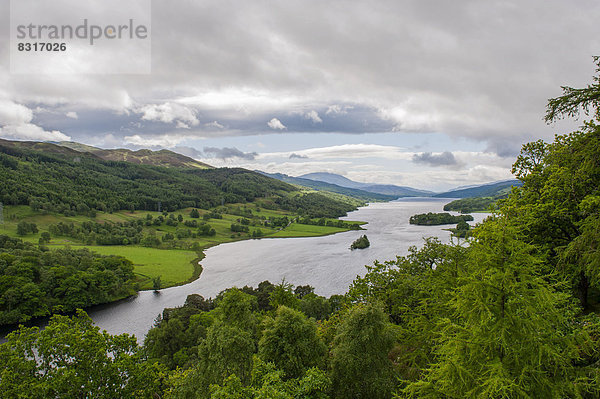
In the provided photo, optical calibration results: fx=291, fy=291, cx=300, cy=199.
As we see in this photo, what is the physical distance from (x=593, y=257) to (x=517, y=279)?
576 centimetres

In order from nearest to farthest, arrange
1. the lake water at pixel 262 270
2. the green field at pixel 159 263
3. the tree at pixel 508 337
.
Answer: the tree at pixel 508 337
the lake water at pixel 262 270
the green field at pixel 159 263

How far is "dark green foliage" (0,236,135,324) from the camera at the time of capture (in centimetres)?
5425

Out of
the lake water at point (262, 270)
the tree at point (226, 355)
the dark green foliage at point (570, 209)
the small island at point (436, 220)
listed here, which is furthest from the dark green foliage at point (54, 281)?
the small island at point (436, 220)

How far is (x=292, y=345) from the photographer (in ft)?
51.7

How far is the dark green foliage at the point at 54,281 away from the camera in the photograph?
2136 inches

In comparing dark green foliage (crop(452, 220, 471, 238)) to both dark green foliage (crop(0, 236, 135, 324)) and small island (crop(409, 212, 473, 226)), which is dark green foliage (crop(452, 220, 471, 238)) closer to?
small island (crop(409, 212, 473, 226))

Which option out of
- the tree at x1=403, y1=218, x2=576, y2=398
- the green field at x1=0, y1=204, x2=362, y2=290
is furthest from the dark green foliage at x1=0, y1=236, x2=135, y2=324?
the tree at x1=403, y1=218, x2=576, y2=398

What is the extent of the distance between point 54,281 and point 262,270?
44.9m

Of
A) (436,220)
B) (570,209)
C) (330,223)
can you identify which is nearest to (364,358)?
(570,209)

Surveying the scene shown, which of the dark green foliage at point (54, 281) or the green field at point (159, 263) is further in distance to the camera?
the green field at point (159, 263)

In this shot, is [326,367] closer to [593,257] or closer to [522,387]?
[522,387]

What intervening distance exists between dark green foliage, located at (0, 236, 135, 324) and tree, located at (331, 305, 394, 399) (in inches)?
2214

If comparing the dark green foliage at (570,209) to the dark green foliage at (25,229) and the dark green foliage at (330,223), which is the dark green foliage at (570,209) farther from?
the dark green foliage at (25,229)

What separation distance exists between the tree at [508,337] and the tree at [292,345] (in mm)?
9168
